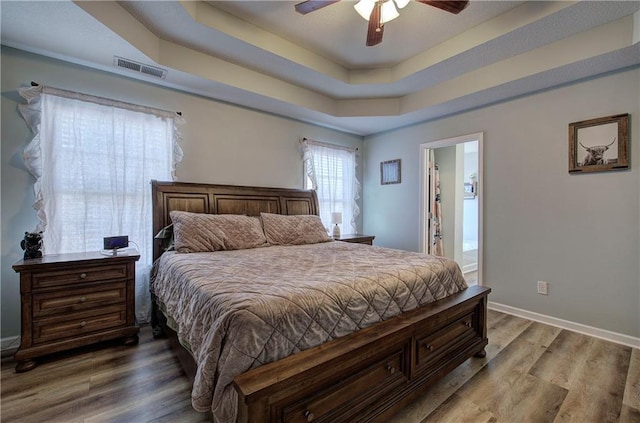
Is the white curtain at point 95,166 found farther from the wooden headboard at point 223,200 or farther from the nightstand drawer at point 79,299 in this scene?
the nightstand drawer at point 79,299

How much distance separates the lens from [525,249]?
3.11 metres

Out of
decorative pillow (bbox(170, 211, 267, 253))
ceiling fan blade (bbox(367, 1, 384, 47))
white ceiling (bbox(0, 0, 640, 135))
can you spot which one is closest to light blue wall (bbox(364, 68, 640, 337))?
white ceiling (bbox(0, 0, 640, 135))

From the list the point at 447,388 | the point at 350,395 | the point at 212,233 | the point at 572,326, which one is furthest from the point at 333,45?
the point at 572,326

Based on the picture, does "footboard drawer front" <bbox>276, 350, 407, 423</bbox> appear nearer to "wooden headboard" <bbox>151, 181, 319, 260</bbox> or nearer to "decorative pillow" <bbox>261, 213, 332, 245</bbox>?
"decorative pillow" <bbox>261, 213, 332, 245</bbox>

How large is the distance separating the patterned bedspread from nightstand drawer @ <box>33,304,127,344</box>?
15.1 inches

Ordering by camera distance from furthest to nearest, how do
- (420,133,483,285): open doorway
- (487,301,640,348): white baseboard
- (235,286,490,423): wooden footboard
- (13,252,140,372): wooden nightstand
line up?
(420,133,483,285): open doorway
(487,301,640,348): white baseboard
(13,252,140,372): wooden nightstand
(235,286,490,423): wooden footboard

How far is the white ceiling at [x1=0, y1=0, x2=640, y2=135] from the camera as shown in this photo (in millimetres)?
2107

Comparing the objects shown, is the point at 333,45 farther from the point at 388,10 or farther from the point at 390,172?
the point at 390,172

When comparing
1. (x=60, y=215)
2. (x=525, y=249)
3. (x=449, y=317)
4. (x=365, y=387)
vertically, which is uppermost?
(x=60, y=215)

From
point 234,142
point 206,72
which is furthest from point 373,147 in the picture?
point 206,72

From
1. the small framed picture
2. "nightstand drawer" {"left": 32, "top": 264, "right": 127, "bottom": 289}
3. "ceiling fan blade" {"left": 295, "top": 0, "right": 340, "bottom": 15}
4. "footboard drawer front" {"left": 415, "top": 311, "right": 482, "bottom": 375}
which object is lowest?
"footboard drawer front" {"left": 415, "top": 311, "right": 482, "bottom": 375}

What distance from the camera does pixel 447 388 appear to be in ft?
5.99

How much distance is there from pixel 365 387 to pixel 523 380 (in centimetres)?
130

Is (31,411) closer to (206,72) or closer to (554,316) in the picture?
(206,72)
